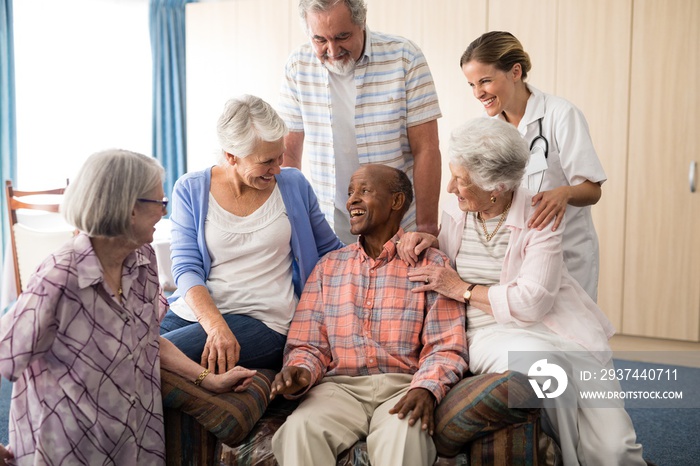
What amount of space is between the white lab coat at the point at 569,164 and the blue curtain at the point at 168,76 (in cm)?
418

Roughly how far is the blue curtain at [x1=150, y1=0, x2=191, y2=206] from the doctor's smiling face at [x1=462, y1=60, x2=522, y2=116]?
4037mm

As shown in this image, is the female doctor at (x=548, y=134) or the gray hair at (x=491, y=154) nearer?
the gray hair at (x=491, y=154)

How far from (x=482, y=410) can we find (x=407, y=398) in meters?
0.21

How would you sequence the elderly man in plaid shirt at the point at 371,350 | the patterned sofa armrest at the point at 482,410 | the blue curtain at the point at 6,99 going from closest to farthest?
the patterned sofa armrest at the point at 482,410, the elderly man in plaid shirt at the point at 371,350, the blue curtain at the point at 6,99

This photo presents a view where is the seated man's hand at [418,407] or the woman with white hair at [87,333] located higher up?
the woman with white hair at [87,333]

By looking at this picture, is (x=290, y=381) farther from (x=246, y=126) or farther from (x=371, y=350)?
(x=246, y=126)

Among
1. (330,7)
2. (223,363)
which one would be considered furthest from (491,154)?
(223,363)

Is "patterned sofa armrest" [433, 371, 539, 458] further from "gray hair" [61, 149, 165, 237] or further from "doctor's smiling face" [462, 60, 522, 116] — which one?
"doctor's smiling face" [462, 60, 522, 116]

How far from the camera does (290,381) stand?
200 cm

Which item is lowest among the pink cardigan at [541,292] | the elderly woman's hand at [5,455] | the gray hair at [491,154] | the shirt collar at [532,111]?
the elderly woman's hand at [5,455]

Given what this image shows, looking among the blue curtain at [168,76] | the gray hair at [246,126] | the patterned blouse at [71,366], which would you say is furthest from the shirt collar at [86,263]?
the blue curtain at [168,76]

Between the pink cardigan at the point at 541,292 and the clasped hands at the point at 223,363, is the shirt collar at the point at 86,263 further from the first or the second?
the pink cardigan at the point at 541,292

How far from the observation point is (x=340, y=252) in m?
2.40

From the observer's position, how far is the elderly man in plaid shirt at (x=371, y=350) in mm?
1931
